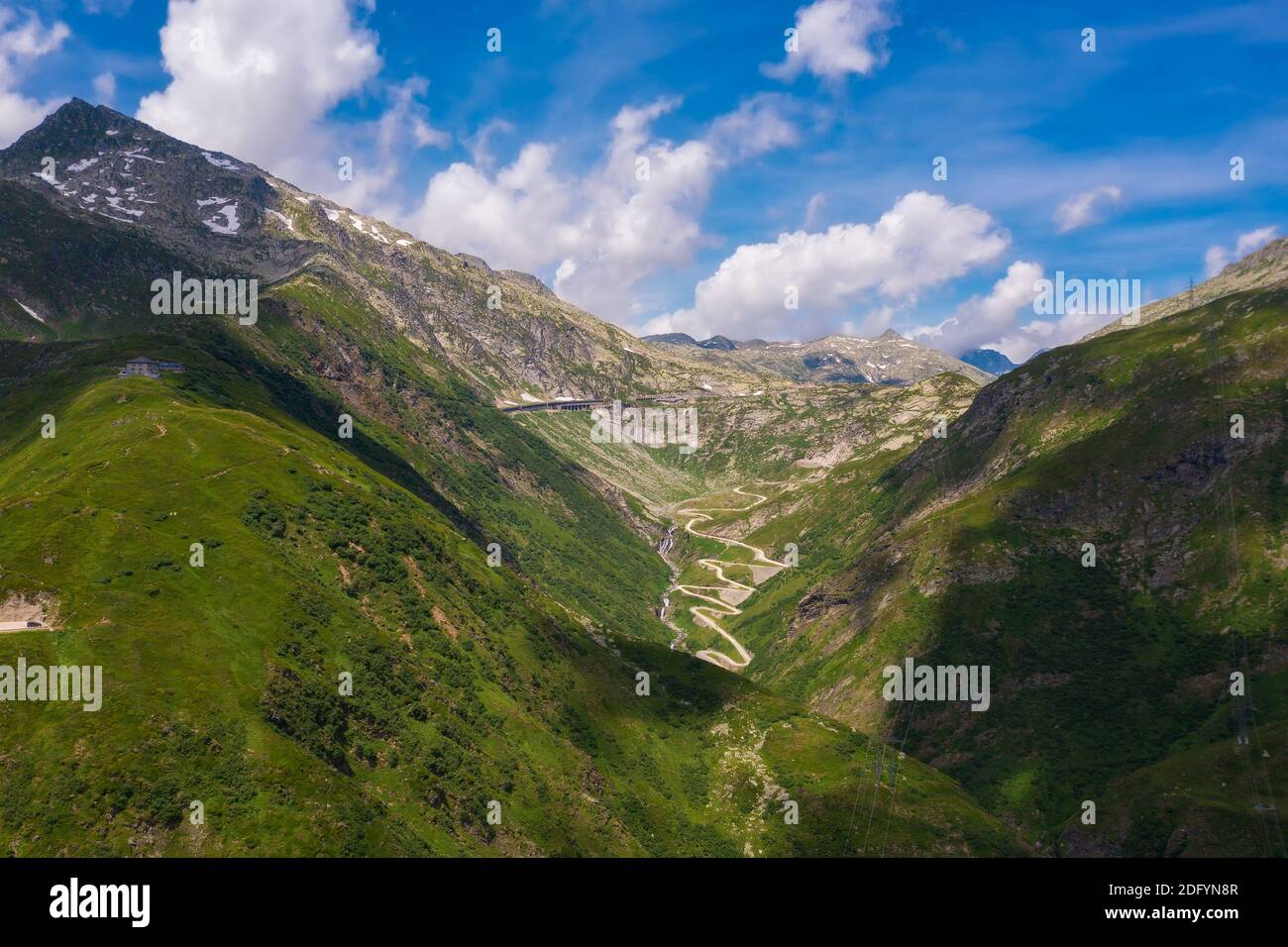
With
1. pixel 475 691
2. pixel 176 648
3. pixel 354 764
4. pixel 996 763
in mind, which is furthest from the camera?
pixel 996 763

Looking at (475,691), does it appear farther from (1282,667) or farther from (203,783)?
(1282,667)

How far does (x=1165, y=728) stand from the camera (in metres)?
176

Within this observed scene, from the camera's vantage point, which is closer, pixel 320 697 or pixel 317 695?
pixel 317 695

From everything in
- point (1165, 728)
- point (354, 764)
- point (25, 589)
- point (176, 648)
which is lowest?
point (1165, 728)

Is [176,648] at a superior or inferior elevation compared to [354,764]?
superior

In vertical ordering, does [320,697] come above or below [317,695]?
below
